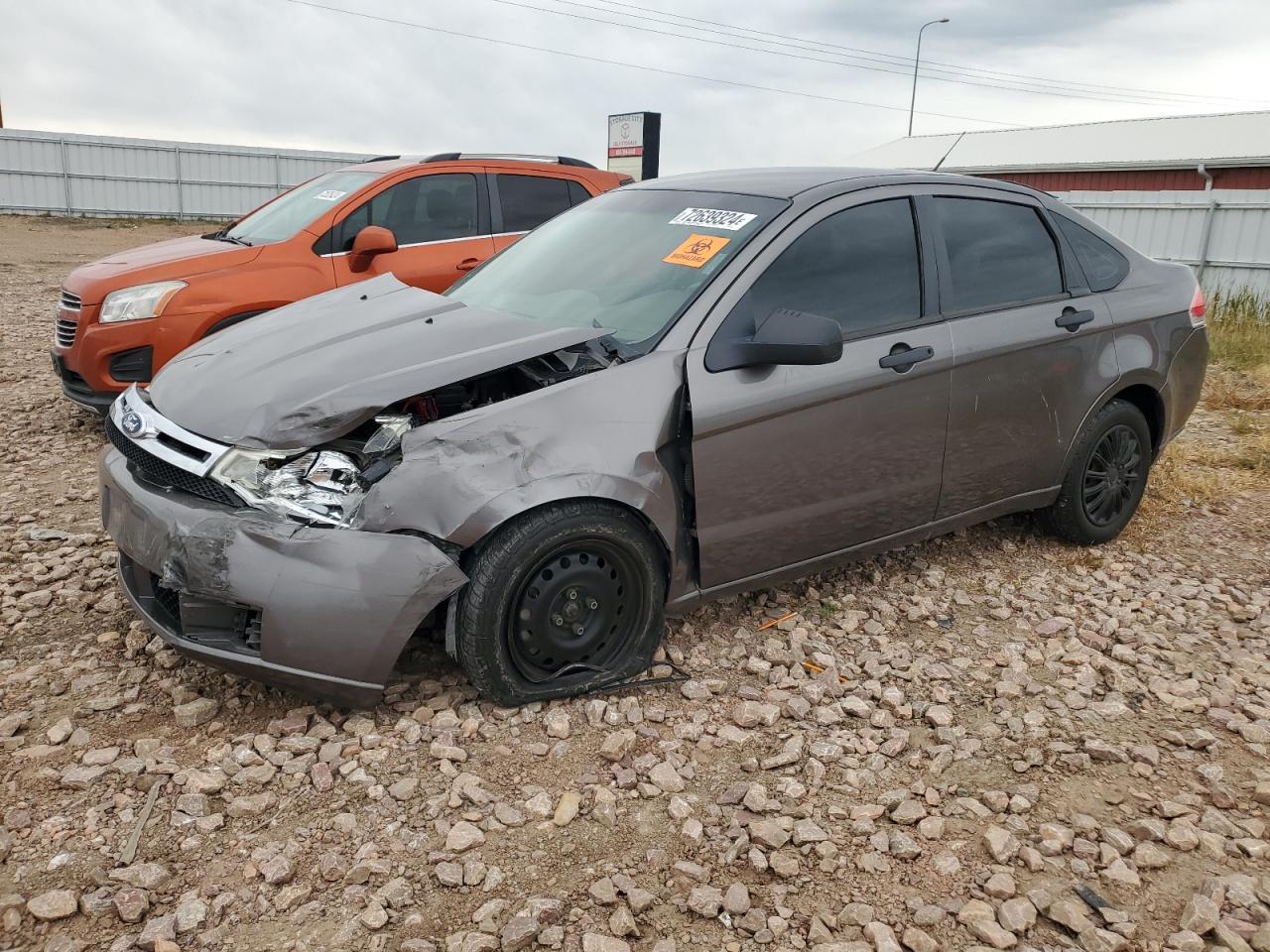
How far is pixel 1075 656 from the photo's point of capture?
3.98 meters

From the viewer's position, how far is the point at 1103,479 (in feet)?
16.1

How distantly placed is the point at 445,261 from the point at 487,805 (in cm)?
500

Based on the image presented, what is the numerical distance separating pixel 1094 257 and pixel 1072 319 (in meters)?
0.47

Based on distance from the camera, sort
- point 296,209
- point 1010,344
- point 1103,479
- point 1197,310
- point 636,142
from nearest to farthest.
Result: point 1010,344
point 1103,479
point 1197,310
point 296,209
point 636,142

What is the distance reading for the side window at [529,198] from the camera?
7582 mm

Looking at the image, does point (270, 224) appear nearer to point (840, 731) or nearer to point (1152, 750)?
point (840, 731)

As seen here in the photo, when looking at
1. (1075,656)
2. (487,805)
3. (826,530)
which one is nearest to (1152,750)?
(1075,656)

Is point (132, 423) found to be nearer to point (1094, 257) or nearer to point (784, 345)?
point (784, 345)

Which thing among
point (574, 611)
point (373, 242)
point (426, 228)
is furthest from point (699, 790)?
point (426, 228)

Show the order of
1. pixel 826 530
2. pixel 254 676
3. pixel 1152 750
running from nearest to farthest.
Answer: pixel 254 676, pixel 1152 750, pixel 826 530

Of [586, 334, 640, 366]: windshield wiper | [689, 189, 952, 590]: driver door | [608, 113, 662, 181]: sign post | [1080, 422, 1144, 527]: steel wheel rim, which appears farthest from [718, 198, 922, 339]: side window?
[608, 113, 662, 181]: sign post

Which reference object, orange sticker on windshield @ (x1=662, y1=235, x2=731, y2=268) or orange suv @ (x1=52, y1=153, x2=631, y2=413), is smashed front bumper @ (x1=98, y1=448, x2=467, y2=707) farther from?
orange suv @ (x1=52, y1=153, x2=631, y2=413)

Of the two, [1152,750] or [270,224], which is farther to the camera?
[270,224]

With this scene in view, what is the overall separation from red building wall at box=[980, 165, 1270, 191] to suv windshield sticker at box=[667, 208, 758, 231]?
1839cm
